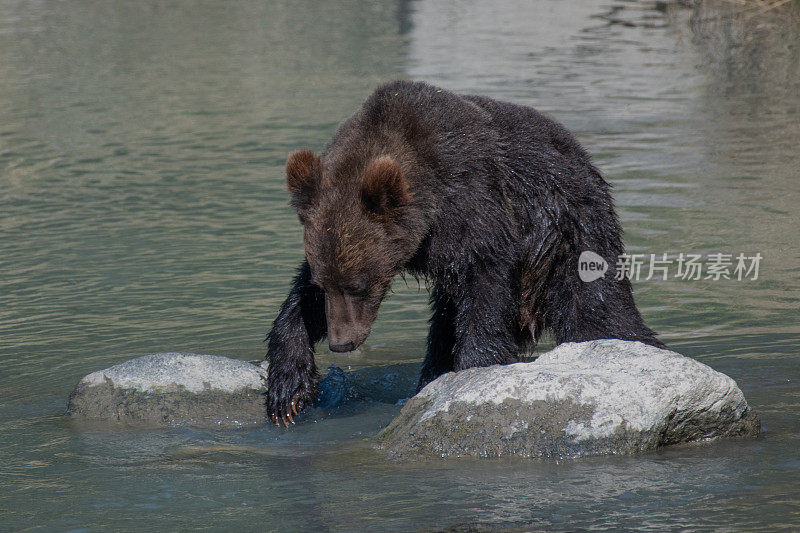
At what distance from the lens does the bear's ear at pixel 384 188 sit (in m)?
5.92

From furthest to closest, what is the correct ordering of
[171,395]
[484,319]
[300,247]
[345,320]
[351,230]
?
[300,247]
[171,395]
[484,319]
[345,320]
[351,230]

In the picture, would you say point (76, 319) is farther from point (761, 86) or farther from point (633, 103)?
point (761, 86)

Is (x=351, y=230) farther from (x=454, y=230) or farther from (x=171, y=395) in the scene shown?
(x=171, y=395)

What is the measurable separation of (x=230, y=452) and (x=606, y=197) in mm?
2875

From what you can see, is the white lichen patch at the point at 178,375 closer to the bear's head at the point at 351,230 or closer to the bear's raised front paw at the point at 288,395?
the bear's raised front paw at the point at 288,395

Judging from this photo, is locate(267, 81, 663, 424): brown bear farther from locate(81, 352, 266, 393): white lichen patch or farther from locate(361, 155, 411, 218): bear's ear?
locate(81, 352, 266, 393): white lichen patch

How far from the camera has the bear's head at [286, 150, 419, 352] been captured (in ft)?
20.0

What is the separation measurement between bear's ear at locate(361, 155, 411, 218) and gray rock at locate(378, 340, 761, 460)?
1125mm

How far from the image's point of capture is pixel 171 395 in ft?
23.7

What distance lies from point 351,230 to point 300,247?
18.1 ft

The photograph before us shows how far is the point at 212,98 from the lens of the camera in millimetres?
21219

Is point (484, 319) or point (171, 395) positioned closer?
point (484, 319)

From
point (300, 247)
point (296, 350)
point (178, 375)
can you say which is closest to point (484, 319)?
point (296, 350)

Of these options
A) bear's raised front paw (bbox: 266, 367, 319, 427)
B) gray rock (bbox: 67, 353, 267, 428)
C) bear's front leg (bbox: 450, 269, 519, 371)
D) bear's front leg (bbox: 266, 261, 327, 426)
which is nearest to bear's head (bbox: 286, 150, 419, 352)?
bear's front leg (bbox: 450, 269, 519, 371)
